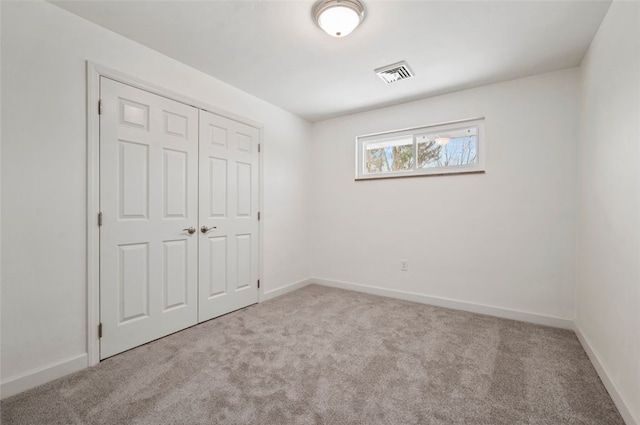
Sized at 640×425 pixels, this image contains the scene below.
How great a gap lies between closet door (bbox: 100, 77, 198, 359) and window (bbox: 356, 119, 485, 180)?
2.25 metres

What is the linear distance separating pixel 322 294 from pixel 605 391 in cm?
266

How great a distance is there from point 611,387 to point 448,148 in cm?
246

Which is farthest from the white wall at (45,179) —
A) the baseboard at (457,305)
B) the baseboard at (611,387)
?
the baseboard at (611,387)

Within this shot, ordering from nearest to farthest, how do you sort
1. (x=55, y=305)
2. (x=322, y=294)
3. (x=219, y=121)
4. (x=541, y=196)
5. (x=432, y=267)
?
(x=55, y=305) → (x=541, y=196) → (x=219, y=121) → (x=432, y=267) → (x=322, y=294)

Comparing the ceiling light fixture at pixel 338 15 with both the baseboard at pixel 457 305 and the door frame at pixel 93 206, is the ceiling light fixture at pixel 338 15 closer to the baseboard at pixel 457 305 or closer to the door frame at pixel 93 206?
the door frame at pixel 93 206

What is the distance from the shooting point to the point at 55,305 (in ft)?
6.16

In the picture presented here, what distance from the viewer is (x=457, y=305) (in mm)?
3193

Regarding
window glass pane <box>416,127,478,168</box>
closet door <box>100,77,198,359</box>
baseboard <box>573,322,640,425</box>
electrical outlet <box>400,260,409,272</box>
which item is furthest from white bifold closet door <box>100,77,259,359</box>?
baseboard <box>573,322,640,425</box>

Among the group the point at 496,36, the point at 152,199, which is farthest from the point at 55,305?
the point at 496,36

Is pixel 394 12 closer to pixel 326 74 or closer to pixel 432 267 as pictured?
pixel 326 74

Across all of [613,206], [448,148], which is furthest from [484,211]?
[613,206]

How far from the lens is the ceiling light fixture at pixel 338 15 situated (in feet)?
5.94

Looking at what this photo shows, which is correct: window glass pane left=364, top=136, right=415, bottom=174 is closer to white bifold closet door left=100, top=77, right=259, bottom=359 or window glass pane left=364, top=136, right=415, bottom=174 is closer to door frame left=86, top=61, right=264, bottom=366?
white bifold closet door left=100, top=77, right=259, bottom=359

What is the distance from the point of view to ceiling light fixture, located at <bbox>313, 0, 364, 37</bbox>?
1.81 metres
